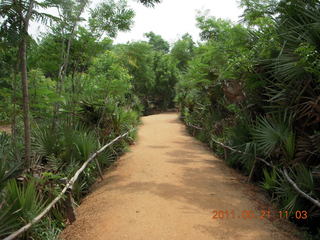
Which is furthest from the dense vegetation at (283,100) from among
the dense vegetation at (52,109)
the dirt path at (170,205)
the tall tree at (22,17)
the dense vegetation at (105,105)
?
the tall tree at (22,17)

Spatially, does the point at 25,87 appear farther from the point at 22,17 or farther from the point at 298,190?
the point at 298,190

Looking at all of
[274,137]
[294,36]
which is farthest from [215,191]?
[294,36]

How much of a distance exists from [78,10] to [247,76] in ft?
13.6

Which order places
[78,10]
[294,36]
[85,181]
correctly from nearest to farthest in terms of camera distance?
[294,36], [85,181], [78,10]

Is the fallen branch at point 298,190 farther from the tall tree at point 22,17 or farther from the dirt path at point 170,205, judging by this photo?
the tall tree at point 22,17

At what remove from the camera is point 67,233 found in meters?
3.33

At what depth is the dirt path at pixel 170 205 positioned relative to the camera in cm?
313

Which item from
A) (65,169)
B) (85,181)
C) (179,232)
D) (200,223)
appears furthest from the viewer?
(85,181)

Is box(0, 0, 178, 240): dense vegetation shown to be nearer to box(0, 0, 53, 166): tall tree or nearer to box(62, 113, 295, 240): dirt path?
box(0, 0, 53, 166): tall tree

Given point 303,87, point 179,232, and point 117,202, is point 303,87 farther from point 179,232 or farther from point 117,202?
point 117,202

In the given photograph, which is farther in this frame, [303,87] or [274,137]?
[274,137]

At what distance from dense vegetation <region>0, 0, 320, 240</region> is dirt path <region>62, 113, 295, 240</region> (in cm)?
42

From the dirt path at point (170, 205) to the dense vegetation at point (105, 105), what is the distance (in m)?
0.42

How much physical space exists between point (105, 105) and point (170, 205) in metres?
4.18
